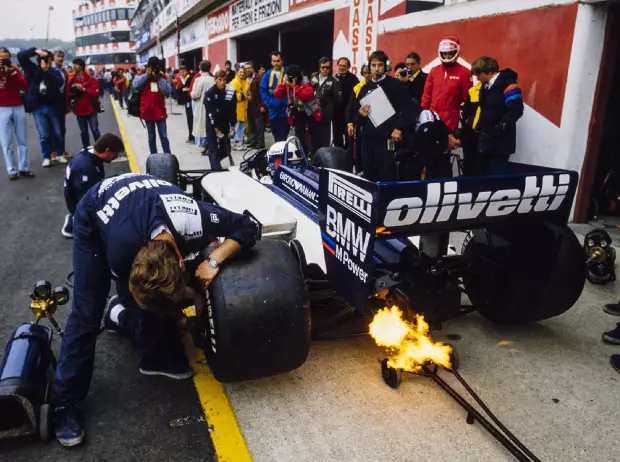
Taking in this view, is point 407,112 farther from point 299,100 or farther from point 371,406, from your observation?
point 371,406

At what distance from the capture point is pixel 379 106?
6094 millimetres


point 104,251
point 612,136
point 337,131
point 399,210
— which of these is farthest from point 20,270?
point 612,136

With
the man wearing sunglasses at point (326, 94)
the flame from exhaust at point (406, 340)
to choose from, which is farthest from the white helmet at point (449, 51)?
the flame from exhaust at point (406, 340)

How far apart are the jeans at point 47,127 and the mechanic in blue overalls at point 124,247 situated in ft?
24.4

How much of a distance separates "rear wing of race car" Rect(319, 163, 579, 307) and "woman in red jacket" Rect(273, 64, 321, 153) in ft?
19.8

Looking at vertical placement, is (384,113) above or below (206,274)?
above

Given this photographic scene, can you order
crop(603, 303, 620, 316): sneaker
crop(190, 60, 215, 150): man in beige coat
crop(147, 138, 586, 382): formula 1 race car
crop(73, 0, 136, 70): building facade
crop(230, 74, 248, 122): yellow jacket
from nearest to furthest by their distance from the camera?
crop(147, 138, 586, 382): formula 1 race car → crop(603, 303, 620, 316): sneaker → crop(190, 60, 215, 150): man in beige coat → crop(230, 74, 248, 122): yellow jacket → crop(73, 0, 136, 70): building facade

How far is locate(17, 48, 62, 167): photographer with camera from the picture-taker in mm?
8625

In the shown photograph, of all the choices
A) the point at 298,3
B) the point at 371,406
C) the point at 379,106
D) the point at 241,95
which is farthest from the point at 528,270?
the point at 298,3

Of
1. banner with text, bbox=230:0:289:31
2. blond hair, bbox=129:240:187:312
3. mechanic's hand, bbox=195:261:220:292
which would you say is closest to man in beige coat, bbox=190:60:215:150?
banner with text, bbox=230:0:289:31

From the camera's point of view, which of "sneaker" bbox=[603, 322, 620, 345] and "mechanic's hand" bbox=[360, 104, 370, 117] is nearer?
"sneaker" bbox=[603, 322, 620, 345]

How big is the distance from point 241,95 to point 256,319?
9.32 metres

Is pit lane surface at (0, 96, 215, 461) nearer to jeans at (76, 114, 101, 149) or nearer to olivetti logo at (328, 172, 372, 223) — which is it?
olivetti logo at (328, 172, 372, 223)

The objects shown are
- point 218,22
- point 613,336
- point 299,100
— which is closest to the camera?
point 613,336
